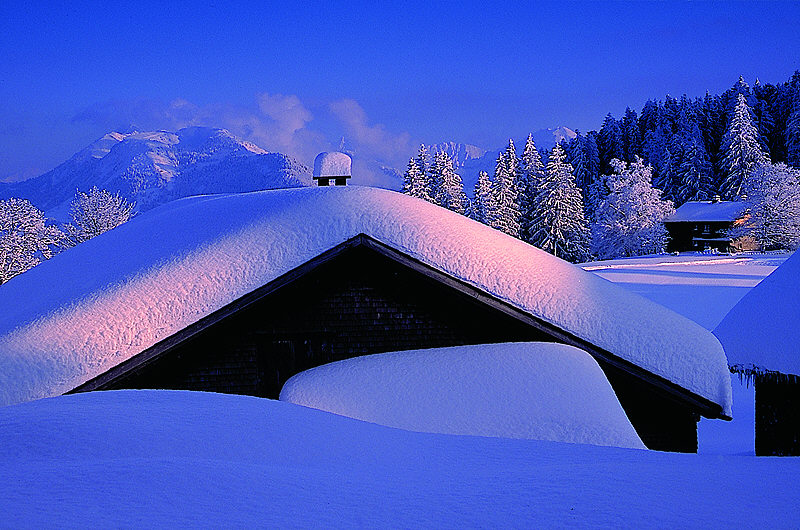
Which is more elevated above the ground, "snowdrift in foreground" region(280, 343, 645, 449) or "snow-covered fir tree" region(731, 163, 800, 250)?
"snow-covered fir tree" region(731, 163, 800, 250)

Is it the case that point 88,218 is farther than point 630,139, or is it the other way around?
point 630,139

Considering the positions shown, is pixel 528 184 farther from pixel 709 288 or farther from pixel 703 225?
pixel 709 288

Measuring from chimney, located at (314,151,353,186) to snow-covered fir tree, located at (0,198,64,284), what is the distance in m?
28.5

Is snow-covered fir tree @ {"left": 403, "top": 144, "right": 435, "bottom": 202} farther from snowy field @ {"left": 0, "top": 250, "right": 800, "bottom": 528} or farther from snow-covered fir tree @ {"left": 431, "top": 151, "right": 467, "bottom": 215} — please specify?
snowy field @ {"left": 0, "top": 250, "right": 800, "bottom": 528}

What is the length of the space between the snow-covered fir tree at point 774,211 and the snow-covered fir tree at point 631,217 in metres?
8.10

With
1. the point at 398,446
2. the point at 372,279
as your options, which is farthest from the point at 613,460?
the point at 372,279

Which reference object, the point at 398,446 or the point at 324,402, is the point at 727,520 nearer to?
the point at 398,446

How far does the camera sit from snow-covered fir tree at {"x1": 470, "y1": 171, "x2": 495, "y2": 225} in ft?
165

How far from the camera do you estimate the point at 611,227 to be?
169 feet

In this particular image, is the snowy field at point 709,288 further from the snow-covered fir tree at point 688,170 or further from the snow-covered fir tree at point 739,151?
the snow-covered fir tree at point 688,170

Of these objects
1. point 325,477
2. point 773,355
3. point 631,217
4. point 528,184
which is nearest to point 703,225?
point 631,217

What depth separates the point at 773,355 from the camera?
600 cm

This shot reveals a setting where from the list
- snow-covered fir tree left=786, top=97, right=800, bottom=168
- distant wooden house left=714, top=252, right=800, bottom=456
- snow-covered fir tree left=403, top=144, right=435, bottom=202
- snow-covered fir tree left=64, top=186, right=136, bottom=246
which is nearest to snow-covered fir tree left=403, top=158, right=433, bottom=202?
snow-covered fir tree left=403, top=144, right=435, bottom=202

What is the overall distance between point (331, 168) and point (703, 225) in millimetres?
61341
